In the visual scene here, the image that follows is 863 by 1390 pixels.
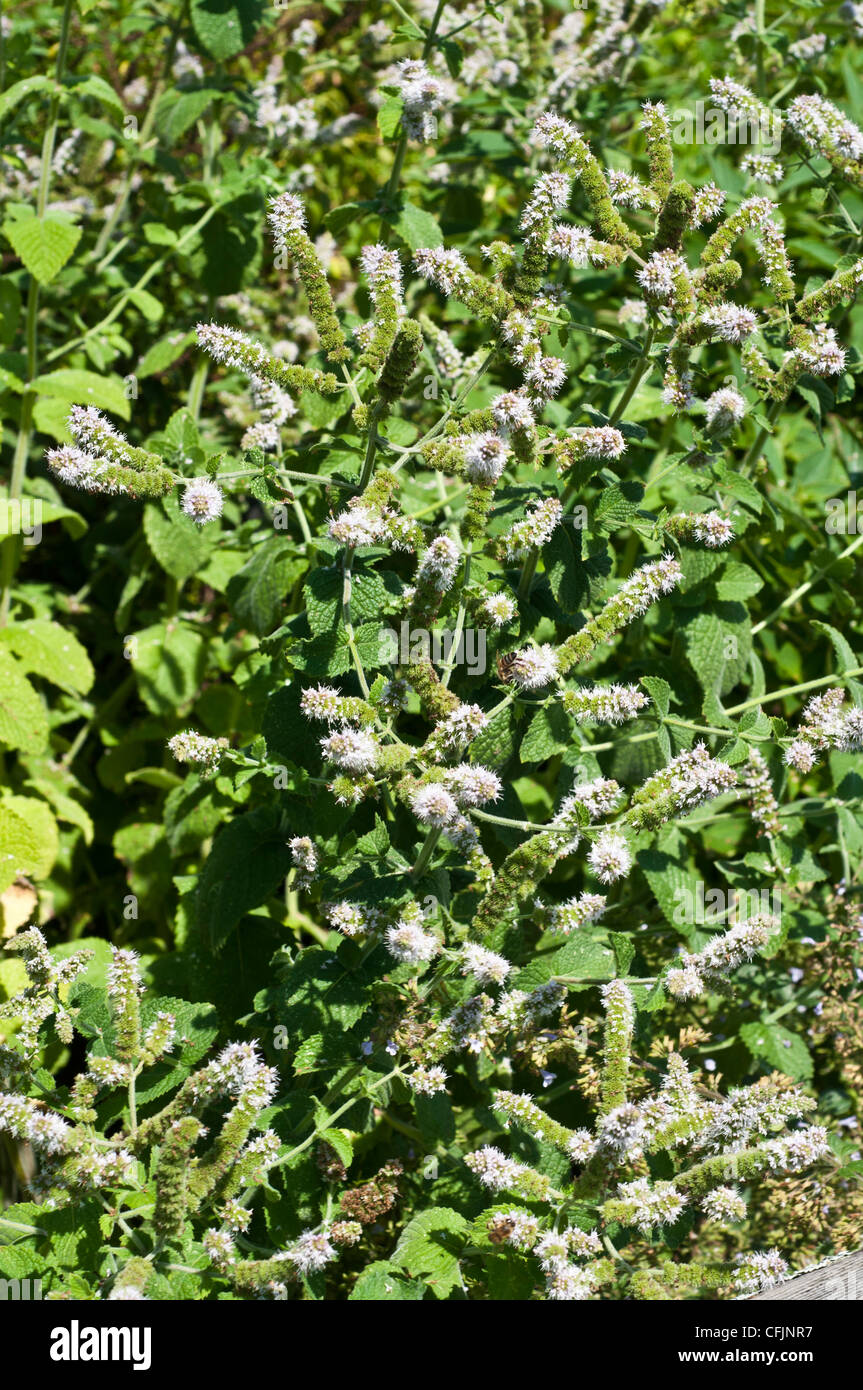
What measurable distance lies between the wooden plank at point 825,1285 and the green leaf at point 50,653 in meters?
2.24

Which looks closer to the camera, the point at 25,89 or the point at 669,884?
the point at 669,884

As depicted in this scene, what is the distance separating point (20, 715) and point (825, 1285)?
2245 millimetres

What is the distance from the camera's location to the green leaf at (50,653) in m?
3.49

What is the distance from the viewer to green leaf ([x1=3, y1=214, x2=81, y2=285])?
10.7 ft

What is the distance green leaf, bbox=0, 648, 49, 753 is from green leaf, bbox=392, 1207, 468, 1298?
5.09 ft

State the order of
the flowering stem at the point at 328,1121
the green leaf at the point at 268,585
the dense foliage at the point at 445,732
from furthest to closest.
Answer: the green leaf at the point at 268,585
the flowering stem at the point at 328,1121
the dense foliage at the point at 445,732

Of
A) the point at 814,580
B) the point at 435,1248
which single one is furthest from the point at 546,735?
the point at 814,580

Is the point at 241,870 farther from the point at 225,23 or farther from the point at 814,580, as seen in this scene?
the point at 225,23

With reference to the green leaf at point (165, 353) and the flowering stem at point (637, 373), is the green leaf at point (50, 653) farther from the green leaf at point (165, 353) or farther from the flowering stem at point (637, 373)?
the flowering stem at point (637, 373)

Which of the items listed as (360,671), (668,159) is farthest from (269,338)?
(360,671)

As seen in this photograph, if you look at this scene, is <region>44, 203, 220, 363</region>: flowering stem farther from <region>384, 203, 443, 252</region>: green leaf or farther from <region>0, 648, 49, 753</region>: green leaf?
<region>0, 648, 49, 753</region>: green leaf

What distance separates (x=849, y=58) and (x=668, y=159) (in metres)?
2.89

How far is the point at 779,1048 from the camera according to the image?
2.91 m

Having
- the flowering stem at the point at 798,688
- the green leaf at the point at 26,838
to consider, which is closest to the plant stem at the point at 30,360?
the green leaf at the point at 26,838
